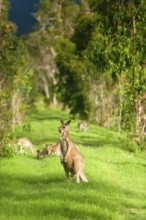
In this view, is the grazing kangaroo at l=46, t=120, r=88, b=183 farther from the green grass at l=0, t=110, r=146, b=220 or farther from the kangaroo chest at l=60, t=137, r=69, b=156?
the green grass at l=0, t=110, r=146, b=220

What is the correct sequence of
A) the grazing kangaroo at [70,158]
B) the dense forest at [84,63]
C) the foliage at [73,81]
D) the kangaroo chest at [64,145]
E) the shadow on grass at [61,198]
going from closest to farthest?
the shadow on grass at [61,198]
the grazing kangaroo at [70,158]
the kangaroo chest at [64,145]
the dense forest at [84,63]
the foliage at [73,81]

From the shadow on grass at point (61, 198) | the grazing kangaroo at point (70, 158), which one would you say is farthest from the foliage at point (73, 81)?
the grazing kangaroo at point (70, 158)

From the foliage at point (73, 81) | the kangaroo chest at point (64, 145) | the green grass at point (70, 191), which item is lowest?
the foliage at point (73, 81)

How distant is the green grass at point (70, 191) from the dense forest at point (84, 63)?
4.38 meters

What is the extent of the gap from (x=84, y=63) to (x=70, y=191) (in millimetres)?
48327

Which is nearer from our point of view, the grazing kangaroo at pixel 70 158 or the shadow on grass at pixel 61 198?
the shadow on grass at pixel 61 198

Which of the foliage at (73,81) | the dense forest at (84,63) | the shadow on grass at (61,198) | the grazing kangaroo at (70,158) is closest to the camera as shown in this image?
the shadow on grass at (61,198)

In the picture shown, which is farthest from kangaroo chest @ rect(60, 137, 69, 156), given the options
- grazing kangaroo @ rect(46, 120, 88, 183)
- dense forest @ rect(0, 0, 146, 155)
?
dense forest @ rect(0, 0, 146, 155)

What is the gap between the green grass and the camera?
13.2 m

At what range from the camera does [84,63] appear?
208ft

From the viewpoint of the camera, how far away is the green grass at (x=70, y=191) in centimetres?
1320

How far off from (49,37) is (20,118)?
88.1 feet

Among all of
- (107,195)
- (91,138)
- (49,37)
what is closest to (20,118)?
(91,138)

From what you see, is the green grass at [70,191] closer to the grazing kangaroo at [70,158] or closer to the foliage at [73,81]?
the grazing kangaroo at [70,158]
